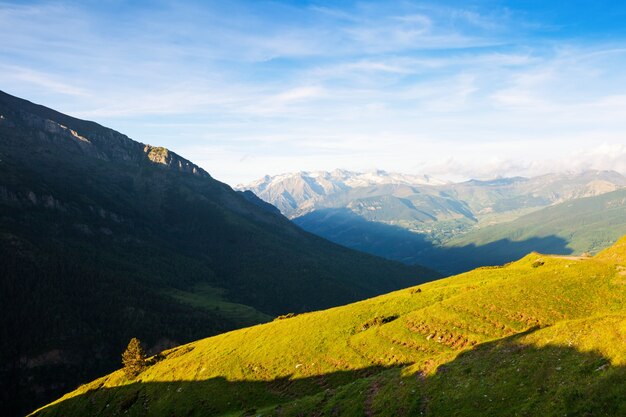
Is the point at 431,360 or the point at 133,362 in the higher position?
the point at 431,360

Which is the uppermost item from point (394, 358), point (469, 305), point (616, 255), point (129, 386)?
point (616, 255)

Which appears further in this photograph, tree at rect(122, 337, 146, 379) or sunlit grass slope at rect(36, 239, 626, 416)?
tree at rect(122, 337, 146, 379)

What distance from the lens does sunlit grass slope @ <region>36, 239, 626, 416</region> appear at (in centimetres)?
3325

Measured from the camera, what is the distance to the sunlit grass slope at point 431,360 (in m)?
33.2

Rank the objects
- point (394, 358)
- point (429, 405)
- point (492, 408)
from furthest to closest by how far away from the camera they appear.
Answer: point (394, 358), point (429, 405), point (492, 408)

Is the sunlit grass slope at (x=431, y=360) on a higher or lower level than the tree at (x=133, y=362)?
higher

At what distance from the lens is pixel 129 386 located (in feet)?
297

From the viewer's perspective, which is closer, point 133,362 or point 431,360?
point 431,360

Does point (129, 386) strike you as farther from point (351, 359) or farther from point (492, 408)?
point (492, 408)

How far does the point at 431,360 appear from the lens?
160 ft

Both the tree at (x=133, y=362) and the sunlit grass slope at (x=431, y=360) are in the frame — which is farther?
the tree at (x=133, y=362)

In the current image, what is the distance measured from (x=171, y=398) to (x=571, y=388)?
66.9m

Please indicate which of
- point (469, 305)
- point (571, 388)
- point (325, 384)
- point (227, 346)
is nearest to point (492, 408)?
point (571, 388)

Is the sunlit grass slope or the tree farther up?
the sunlit grass slope
